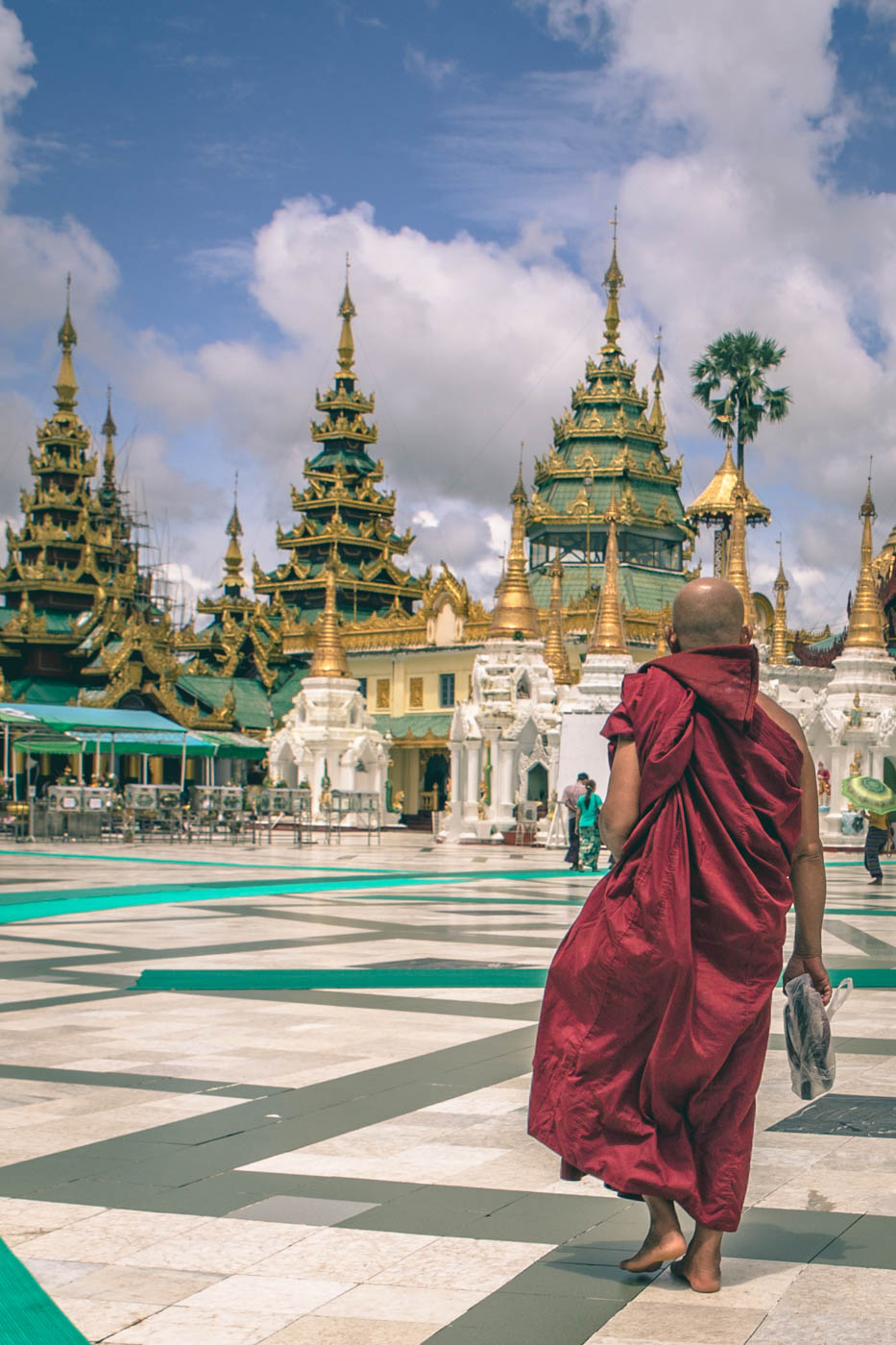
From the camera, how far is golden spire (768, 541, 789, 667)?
126 ft

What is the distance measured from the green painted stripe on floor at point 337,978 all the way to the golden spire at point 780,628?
93.1ft

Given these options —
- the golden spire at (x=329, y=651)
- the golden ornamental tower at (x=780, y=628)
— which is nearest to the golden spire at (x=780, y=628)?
the golden ornamental tower at (x=780, y=628)

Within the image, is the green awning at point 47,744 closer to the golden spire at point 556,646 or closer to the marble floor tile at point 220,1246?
the golden spire at point 556,646

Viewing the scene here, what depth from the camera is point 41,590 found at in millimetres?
52031

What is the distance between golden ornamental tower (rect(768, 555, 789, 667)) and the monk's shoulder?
109ft

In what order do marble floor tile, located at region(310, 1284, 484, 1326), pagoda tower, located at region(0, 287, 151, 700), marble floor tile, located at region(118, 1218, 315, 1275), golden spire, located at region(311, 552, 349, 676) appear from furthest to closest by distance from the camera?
pagoda tower, located at region(0, 287, 151, 700) < golden spire, located at region(311, 552, 349, 676) < marble floor tile, located at region(118, 1218, 315, 1275) < marble floor tile, located at region(310, 1284, 484, 1326)

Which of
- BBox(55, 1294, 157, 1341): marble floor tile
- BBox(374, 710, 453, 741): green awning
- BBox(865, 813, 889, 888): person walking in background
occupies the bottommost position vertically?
BBox(55, 1294, 157, 1341): marble floor tile

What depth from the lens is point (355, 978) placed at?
30.4 ft

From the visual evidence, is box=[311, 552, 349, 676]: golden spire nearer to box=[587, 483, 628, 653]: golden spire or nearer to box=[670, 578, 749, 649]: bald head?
box=[587, 483, 628, 653]: golden spire

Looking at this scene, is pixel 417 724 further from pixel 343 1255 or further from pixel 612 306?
pixel 343 1255

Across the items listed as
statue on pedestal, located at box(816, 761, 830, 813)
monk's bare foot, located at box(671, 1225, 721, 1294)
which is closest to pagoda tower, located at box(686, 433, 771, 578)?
statue on pedestal, located at box(816, 761, 830, 813)

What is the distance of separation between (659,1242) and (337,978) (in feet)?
18.0

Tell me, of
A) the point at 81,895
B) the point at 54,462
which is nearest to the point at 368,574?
the point at 54,462

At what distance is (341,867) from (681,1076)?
1908 cm
